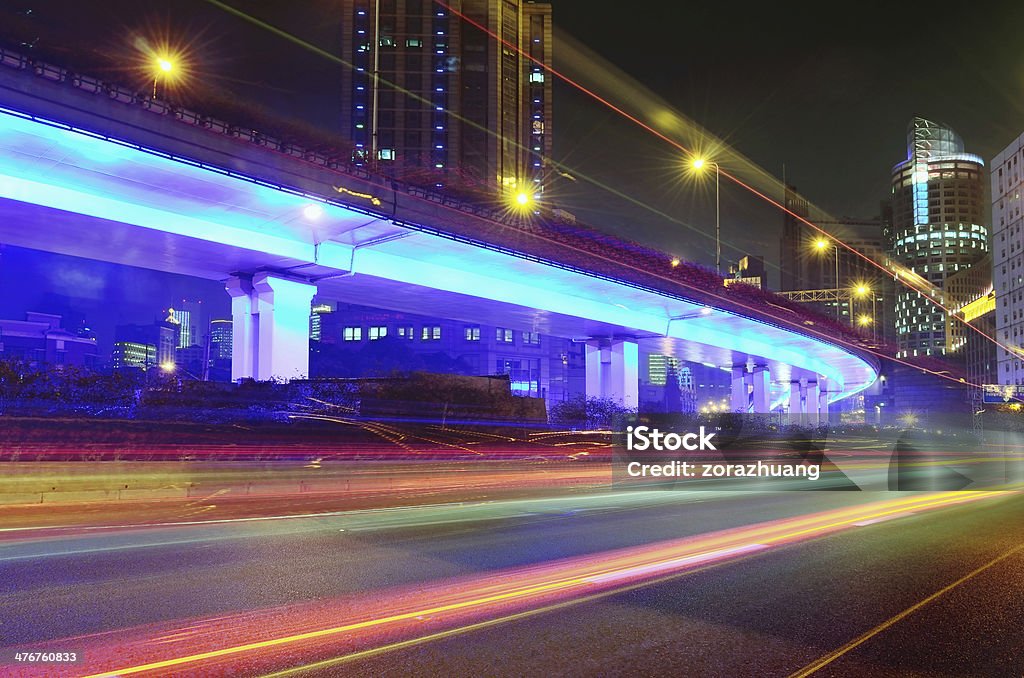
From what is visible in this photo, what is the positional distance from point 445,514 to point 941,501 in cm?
1218

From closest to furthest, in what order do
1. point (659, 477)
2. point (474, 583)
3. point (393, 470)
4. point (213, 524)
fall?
point (474, 583) < point (213, 524) < point (393, 470) < point (659, 477)

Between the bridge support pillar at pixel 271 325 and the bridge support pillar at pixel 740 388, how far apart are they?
44.4 m

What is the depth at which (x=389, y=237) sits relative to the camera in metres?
26.2

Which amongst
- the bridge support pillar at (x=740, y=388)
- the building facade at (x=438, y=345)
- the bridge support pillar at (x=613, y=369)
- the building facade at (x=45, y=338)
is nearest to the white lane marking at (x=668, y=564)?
the bridge support pillar at (x=613, y=369)

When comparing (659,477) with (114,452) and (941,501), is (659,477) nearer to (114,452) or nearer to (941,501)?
(941,501)

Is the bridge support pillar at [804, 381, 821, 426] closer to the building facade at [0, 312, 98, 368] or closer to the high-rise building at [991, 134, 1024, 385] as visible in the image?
the high-rise building at [991, 134, 1024, 385]

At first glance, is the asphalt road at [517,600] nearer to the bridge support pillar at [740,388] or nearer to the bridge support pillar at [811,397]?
the bridge support pillar at [740,388]

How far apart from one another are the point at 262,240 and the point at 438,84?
3174 inches

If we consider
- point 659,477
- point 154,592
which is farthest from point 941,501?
point 154,592

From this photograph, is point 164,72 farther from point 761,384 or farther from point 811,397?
point 811,397

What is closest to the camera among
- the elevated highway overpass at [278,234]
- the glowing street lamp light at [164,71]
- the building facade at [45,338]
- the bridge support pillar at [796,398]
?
the elevated highway overpass at [278,234]

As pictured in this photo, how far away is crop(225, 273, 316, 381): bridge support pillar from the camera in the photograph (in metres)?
27.8

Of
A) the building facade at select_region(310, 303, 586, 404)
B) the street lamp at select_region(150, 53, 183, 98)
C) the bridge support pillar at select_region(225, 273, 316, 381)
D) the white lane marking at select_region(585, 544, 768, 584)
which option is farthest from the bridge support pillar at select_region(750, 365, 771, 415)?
the white lane marking at select_region(585, 544, 768, 584)

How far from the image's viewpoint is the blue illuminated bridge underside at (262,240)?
19453 millimetres
